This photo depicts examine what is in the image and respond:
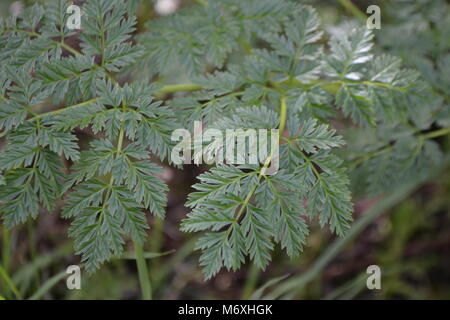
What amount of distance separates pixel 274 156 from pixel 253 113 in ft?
0.44

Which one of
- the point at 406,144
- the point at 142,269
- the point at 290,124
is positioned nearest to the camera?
the point at 290,124

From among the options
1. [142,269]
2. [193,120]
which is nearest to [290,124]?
→ [193,120]

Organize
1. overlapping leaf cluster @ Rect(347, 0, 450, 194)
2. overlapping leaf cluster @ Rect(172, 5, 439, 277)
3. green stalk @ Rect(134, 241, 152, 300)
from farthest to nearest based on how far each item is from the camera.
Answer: overlapping leaf cluster @ Rect(347, 0, 450, 194), green stalk @ Rect(134, 241, 152, 300), overlapping leaf cluster @ Rect(172, 5, 439, 277)

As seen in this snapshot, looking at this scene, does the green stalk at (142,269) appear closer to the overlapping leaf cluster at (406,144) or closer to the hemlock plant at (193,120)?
the hemlock plant at (193,120)

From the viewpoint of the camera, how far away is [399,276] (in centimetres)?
232

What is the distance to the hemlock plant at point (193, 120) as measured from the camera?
1143 mm

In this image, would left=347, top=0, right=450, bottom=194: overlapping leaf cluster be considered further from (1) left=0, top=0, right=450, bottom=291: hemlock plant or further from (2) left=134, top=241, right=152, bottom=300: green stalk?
(2) left=134, top=241, right=152, bottom=300: green stalk

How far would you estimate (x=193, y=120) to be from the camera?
1.34 metres

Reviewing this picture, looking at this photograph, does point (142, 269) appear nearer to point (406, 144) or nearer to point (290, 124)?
point (290, 124)

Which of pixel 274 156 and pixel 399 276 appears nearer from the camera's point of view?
pixel 274 156

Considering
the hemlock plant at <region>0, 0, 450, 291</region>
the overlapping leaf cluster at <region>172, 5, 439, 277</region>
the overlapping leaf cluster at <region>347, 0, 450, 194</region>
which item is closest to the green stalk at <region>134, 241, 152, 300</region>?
the hemlock plant at <region>0, 0, 450, 291</region>

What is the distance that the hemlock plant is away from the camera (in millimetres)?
1143
